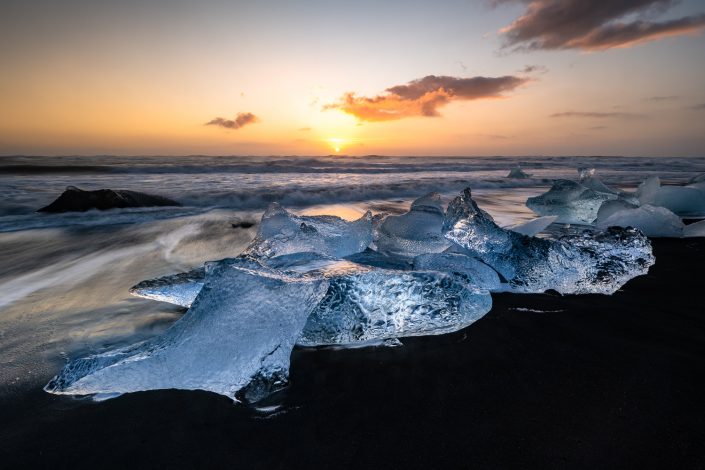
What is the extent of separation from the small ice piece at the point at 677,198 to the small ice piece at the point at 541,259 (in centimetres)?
331

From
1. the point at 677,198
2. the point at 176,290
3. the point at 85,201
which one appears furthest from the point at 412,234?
the point at 85,201

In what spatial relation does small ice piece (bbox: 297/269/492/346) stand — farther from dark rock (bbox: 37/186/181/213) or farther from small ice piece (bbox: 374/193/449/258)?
dark rock (bbox: 37/186/181/213)

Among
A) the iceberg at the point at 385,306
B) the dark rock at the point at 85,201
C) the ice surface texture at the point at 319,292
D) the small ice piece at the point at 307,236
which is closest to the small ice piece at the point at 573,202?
the ice surface texture at the point at 319,292

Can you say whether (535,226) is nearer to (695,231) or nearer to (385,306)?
(695,231)

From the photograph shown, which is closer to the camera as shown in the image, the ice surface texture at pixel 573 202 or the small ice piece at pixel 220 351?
the small ice piece at pixel 220 351

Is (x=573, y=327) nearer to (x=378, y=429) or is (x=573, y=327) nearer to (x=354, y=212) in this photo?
(x=378, y=429)

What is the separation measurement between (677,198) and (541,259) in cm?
398

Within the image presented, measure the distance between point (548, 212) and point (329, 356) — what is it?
14.2 ft

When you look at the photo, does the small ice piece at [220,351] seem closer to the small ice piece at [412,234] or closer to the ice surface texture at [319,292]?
the ice surface texture at [319,292]

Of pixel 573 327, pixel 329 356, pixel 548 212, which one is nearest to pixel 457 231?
pixel 573 327

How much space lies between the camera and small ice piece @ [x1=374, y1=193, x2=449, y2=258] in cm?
262

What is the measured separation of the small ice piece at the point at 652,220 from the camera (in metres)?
3.46

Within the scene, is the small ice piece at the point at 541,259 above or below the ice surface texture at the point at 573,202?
below

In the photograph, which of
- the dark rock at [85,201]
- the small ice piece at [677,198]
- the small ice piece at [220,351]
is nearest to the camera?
the small ice piece at [220,351]
